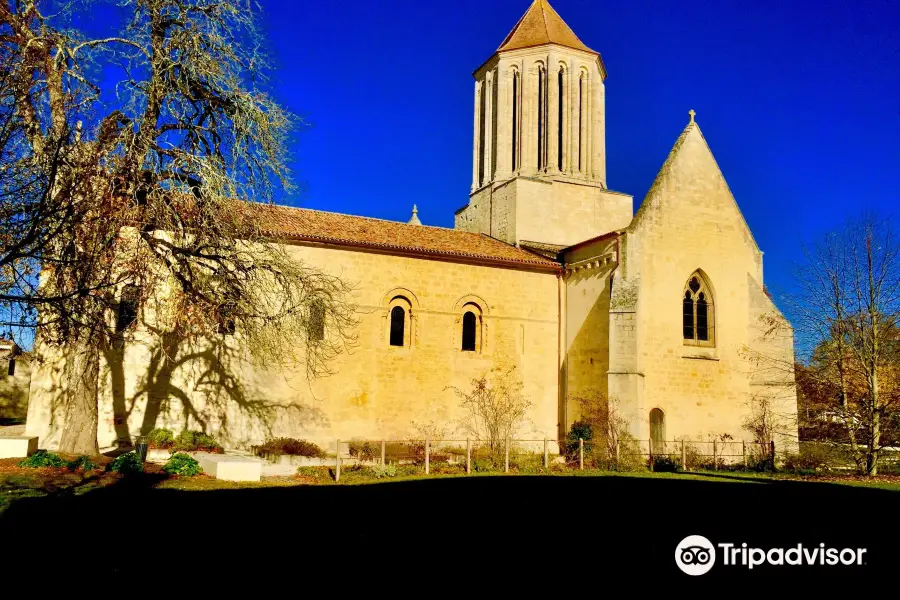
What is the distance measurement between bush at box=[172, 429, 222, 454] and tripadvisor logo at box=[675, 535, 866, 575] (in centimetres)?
1504

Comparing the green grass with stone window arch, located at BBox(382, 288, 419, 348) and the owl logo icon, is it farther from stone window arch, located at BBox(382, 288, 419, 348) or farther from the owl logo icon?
the owl logo icon

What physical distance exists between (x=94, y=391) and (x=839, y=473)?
65.8 feet

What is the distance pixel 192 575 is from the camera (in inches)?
292

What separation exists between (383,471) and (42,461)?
7.45 meters

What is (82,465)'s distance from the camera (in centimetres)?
1545

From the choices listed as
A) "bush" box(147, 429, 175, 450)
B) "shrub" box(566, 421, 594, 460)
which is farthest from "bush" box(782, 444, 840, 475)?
"bush" box(147, 429, 175, 450)

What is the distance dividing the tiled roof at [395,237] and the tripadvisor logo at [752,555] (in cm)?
1581

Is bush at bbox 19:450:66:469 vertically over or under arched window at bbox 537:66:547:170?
under

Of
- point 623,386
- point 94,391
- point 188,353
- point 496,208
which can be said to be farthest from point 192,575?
point 496,208

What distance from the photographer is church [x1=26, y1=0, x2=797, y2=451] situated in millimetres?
A: 21672

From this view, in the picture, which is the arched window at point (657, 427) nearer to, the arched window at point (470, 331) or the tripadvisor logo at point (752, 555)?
the arched window at point (470, 331)

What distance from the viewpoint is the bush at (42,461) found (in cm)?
1525

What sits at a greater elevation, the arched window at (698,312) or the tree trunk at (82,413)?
the arched window at (698,312)

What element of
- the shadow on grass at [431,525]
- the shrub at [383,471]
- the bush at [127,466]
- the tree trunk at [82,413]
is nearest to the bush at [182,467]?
the bush at [127,466]
